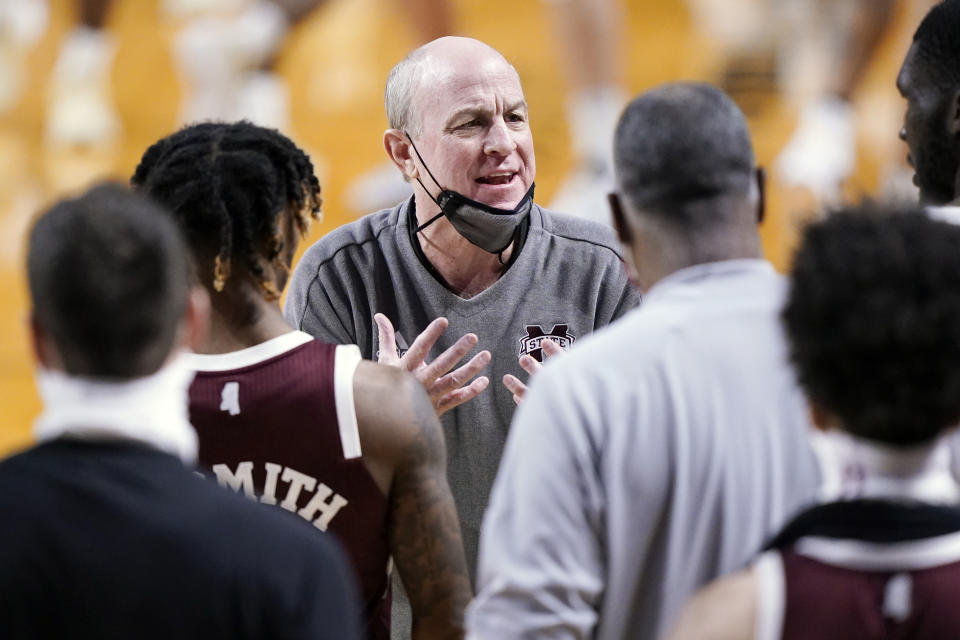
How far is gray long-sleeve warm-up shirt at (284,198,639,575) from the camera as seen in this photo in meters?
2.78

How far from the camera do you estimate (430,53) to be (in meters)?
2.95

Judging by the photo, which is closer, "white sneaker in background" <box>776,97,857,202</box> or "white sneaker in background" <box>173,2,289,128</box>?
"white sneaker in background" <box>776,97,857,202</box>

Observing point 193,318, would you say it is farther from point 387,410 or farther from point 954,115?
point 954,115

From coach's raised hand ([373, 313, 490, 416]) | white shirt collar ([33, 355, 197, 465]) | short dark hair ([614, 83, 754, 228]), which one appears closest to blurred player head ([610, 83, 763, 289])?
short dark hair ([614, 83, 754, 228])

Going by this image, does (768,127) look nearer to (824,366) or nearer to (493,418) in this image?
(493,418)

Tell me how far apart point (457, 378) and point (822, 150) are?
4.17 meters

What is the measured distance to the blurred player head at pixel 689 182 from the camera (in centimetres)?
161

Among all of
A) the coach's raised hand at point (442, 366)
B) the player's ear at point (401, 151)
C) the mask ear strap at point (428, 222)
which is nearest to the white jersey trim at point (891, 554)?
the coach's raised hand at point (442, 366)

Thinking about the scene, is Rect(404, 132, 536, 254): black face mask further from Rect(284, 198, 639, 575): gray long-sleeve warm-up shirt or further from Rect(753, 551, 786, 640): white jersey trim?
Rect(753, 551, 786, 640): white jersey trim

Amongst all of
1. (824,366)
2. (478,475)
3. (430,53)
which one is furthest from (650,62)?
(824,366)

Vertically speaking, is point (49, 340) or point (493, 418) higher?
point (49, 340)

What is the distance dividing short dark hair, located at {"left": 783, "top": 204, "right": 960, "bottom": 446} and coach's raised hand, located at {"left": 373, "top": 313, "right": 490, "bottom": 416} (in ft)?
3.73

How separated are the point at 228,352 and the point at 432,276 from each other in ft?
2.96

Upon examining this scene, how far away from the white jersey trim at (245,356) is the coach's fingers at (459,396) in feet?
1.88
